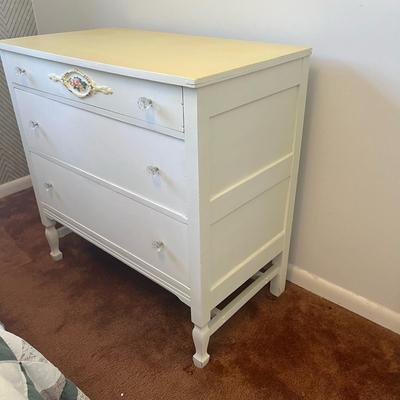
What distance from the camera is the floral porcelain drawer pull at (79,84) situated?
3.53 ft

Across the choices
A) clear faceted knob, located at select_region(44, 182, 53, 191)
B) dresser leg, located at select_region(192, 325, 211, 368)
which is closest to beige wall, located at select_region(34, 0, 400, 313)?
dresser leg, located at select_region(192, 325, 211, 368)

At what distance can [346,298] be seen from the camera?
143cm

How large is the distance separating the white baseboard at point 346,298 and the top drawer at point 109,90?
874 mm

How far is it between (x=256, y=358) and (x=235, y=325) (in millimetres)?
150

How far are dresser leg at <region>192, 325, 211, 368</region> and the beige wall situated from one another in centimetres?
51

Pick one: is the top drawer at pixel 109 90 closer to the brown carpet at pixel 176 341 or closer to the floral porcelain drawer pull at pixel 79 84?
the floral porcelain drawer pull at pixel 79 84

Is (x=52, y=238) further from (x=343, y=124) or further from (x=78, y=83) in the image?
(x=343, y=124)

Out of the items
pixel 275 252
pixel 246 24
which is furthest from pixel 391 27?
pixel 275 252

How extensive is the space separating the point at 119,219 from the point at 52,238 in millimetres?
577

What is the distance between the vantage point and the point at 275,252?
1384 millimetres

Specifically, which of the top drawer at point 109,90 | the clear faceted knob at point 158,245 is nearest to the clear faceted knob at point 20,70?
the top drawer at point 109,90

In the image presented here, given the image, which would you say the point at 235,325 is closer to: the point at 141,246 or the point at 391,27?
the point at 141,246

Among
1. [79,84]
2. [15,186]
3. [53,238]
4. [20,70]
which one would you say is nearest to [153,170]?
[79,84]

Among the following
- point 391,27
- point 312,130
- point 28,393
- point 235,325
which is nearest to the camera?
point 28,393
